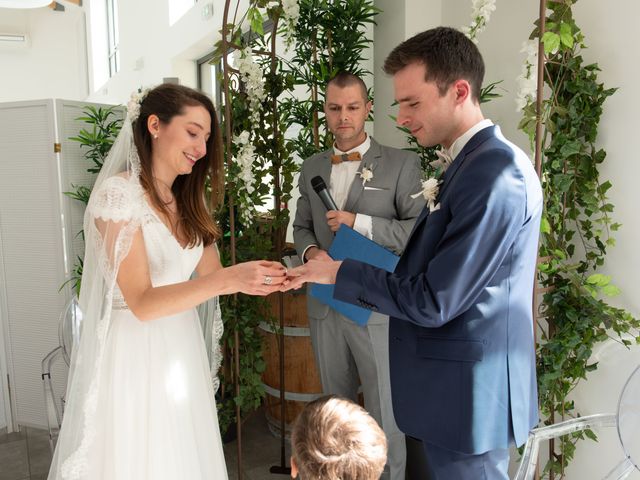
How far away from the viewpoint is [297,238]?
248cm

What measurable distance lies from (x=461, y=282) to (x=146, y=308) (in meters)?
0.99

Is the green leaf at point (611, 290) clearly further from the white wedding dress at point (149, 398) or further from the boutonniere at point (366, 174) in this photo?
the white wedding dress at point (149, 398)

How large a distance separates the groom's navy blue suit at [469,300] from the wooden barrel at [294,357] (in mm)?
1491

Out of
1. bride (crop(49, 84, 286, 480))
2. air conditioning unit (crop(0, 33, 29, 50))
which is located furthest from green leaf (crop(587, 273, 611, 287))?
air conditioning unit (crop(0, 33, 29, 50))

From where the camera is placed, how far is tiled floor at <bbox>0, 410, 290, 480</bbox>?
283 cm

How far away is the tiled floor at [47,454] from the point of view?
9.29 feet

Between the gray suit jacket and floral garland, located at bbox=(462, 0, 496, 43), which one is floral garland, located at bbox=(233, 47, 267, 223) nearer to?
the gray suit jacket

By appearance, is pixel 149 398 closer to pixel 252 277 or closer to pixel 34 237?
pixel 252 277

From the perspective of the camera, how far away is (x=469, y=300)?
4.15 ft

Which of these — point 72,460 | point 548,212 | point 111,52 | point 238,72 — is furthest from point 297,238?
point 111,52

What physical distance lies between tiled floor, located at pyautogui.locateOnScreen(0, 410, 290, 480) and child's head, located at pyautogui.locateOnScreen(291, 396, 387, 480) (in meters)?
1.80

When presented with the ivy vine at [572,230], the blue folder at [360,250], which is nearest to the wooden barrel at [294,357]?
the blue folder at [360,250]

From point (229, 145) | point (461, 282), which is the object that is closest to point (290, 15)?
point (229, 145)

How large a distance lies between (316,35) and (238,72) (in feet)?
2.23
